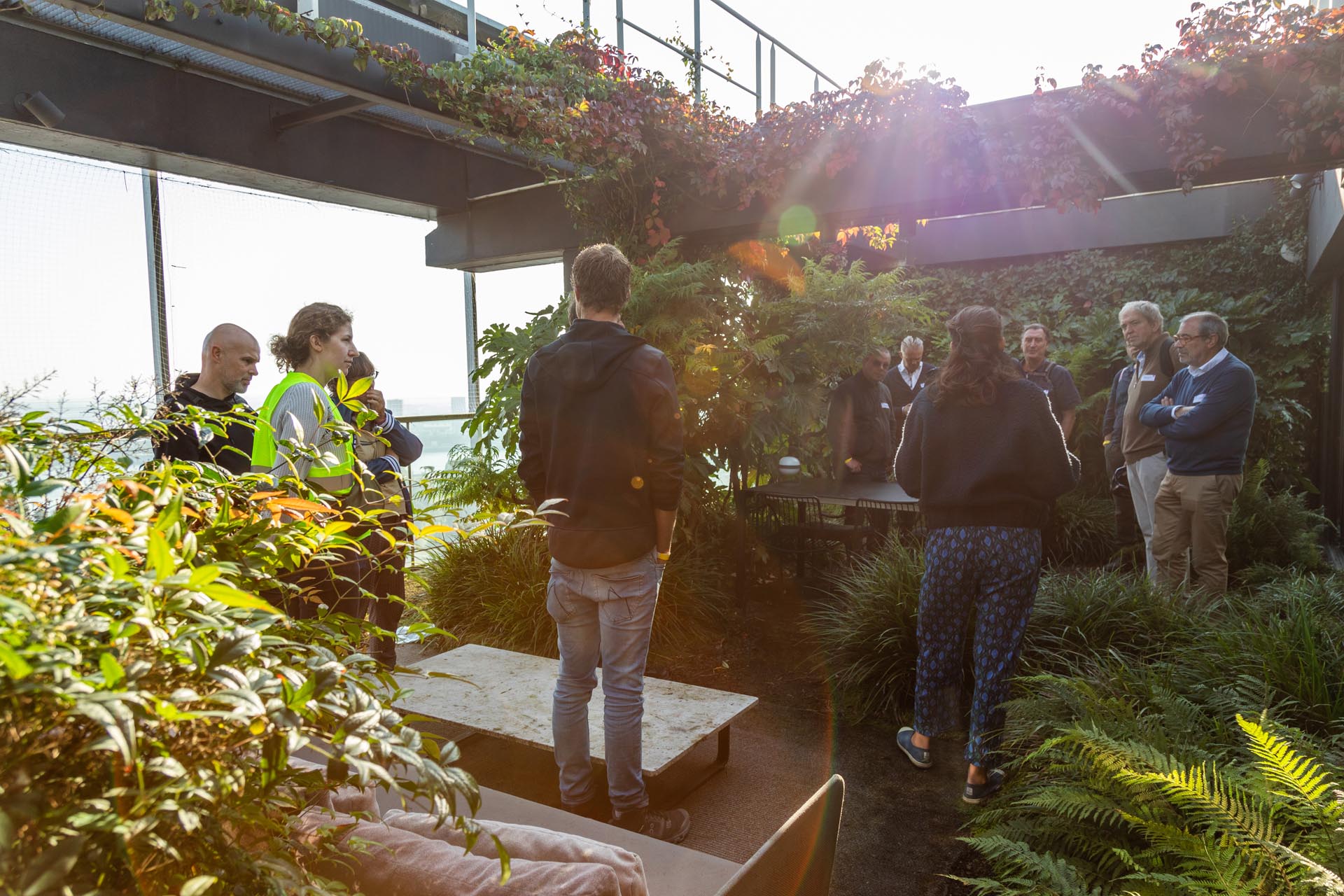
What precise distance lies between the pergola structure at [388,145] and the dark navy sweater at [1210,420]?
3.56 feet

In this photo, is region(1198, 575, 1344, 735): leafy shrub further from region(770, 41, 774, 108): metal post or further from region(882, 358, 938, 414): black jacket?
region(770, 41, 774, 108): metal post

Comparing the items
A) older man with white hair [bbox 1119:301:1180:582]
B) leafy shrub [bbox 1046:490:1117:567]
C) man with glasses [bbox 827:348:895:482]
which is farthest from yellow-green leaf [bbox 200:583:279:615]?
leafy shrub [bbox 1046:490:1117:567]

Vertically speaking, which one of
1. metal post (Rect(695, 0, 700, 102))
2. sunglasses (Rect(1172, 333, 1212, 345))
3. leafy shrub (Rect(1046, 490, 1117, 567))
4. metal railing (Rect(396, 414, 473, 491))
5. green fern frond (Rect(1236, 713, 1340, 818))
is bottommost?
leafy shrub (Rect(1046, 490, 1117, 567))

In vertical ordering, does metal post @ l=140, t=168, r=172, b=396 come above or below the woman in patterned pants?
above

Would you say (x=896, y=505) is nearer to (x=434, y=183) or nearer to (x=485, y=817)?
(x=485, y=817)

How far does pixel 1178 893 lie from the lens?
1606 mm

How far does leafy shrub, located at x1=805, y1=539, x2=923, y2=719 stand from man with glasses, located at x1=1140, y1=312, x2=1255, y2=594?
141cm

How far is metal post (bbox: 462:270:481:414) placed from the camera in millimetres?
8203

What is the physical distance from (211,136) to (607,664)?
16.6 feet

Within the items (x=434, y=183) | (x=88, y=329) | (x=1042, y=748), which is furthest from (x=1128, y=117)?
(x=88, y=329)

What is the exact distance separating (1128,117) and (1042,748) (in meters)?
3.63

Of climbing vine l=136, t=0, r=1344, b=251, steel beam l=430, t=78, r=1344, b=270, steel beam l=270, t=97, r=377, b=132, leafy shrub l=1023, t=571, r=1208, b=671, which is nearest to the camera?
leafy shrub l=1023, t=571, r=1208, b=671

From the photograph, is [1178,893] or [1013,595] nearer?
[1178,893]

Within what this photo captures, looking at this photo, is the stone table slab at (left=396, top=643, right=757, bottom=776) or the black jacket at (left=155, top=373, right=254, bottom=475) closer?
the black jacket at (left=155, top=373, right=254, bottom=475)
